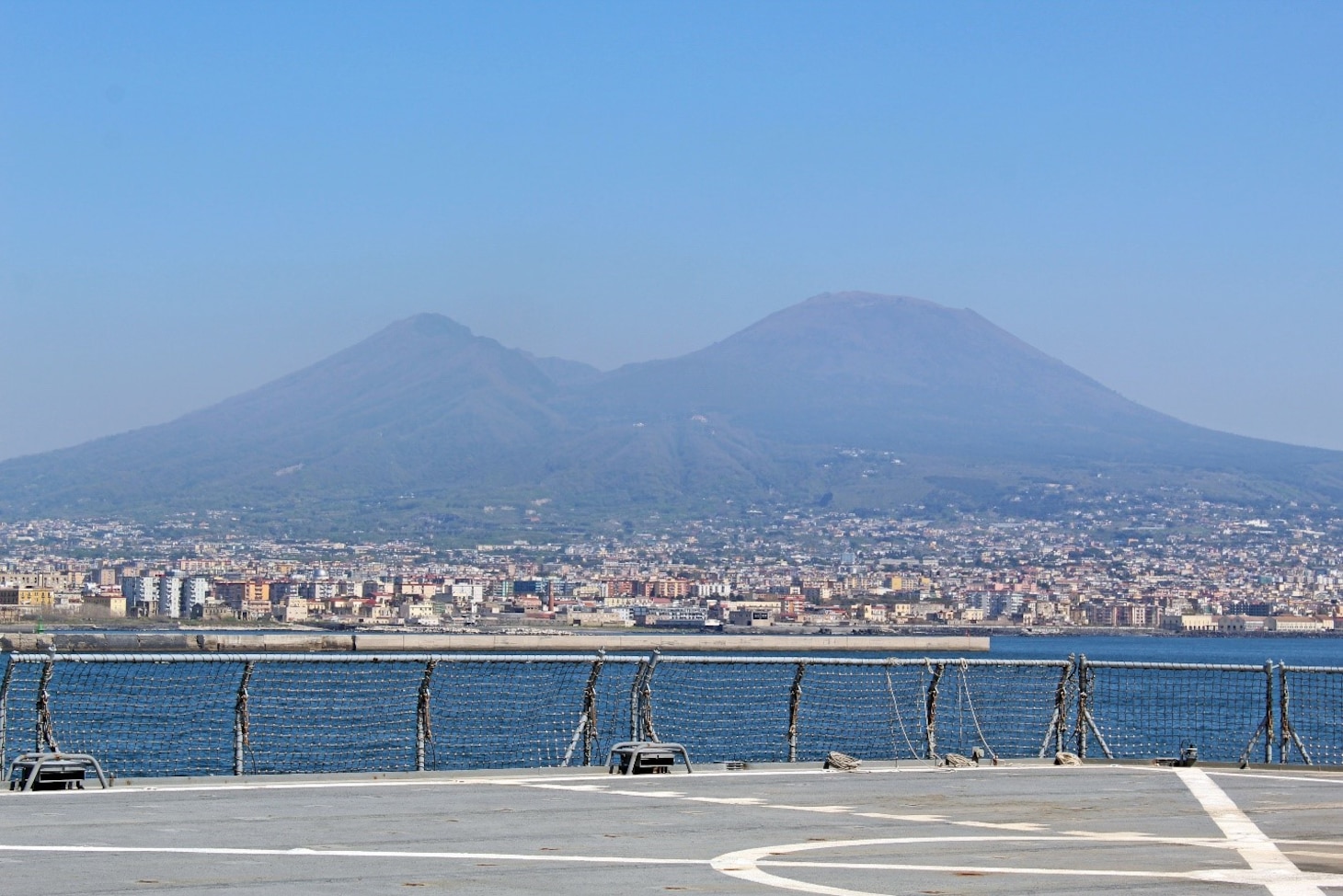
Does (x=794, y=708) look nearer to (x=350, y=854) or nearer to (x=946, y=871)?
(x=946, y=871)

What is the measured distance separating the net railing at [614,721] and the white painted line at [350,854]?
12.5 ft

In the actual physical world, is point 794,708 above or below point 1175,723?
above

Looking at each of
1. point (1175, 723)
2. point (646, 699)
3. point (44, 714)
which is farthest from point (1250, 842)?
point (1175, 723)

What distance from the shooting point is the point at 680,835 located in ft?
41.3

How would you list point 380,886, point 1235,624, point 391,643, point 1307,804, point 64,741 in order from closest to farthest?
1. point 380,886
2. point 1307,804
3. point 64,741
4. point 391,643
5. point 1235,624

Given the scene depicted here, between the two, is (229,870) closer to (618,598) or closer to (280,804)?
(280,804)

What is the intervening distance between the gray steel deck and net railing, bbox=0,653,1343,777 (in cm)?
137

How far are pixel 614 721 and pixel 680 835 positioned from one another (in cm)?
766

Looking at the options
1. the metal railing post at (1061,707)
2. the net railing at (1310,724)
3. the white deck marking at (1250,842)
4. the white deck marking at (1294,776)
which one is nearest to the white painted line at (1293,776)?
the white deck marking at (1294,776)

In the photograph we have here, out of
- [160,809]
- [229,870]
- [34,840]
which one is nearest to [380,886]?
[229,870]

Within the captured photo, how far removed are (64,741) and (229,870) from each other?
27241 mm

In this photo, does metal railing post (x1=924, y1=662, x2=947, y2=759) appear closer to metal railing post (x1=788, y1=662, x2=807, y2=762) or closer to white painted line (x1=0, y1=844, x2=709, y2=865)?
metal railing post (x1=788, y1=662, x2=807, y2=762)

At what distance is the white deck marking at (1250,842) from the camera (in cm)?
1059

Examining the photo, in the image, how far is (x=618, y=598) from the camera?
7554 inches
